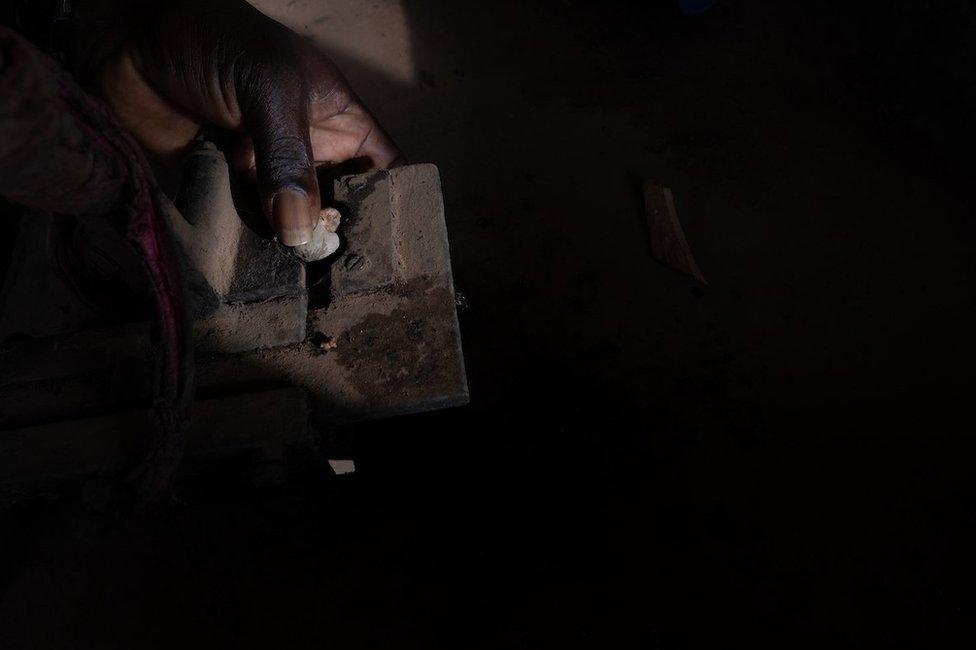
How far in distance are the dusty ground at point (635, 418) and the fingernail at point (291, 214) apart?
1.12 metres

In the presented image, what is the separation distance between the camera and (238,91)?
218cm

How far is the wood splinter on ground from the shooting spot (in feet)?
11.3

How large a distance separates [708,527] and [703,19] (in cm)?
409

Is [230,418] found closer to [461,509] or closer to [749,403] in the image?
[461,509]

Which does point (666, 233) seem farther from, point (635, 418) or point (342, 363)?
point (342, 363)

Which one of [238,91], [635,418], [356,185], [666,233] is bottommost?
[635,418]

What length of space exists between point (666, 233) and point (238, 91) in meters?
2.55

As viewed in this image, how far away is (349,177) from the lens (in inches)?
90.9

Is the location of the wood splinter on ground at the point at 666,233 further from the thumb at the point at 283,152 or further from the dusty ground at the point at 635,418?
the thumb at the point at 283,152

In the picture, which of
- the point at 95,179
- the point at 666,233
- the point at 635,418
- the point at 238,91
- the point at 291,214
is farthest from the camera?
the point at 666,233

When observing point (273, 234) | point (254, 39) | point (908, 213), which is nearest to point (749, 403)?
point (908, 213)

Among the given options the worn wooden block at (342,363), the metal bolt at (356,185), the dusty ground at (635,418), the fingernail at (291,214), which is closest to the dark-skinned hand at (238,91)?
the fingernail at (291,214)

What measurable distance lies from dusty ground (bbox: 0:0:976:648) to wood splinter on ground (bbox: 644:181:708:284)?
92 millimetres

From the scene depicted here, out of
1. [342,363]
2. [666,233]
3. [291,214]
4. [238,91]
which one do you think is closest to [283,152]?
[291,214]
